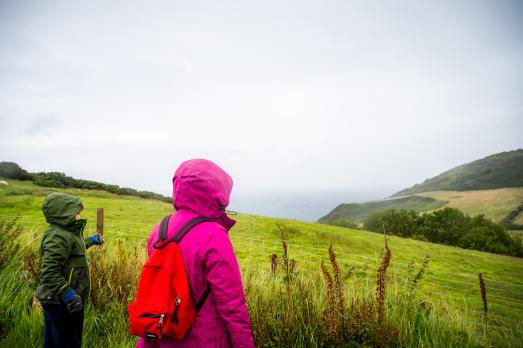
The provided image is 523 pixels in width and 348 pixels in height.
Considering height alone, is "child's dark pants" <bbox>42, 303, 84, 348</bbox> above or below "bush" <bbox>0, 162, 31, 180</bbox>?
below

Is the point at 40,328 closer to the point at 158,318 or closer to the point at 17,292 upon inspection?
the point at 17,292

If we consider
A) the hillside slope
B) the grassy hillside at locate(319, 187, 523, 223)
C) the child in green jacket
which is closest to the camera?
the child in green jacket

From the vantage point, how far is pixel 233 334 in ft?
6.10

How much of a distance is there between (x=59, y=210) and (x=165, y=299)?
2332mm

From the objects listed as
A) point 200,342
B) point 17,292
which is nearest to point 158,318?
point 200,342

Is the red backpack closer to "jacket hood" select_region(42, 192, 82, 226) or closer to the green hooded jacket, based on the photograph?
the green hooded jacket

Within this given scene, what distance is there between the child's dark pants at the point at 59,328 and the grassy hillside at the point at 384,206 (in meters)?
97.2

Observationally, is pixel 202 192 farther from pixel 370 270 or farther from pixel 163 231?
pixel 370 270

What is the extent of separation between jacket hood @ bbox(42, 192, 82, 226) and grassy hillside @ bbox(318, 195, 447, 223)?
97207 millimetres

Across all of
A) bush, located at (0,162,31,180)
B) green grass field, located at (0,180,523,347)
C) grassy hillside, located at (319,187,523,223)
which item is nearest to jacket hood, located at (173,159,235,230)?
green grass field, located at (0,180,523,347)

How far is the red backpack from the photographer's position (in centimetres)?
181

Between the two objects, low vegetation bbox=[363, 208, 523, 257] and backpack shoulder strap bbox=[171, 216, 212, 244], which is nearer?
backpack shoulder strap bbox=[171, 216, 212, 244]

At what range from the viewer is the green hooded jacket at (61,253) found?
297cm

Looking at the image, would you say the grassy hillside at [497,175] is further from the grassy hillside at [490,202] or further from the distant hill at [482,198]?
the grassy hillside at [490,202]
